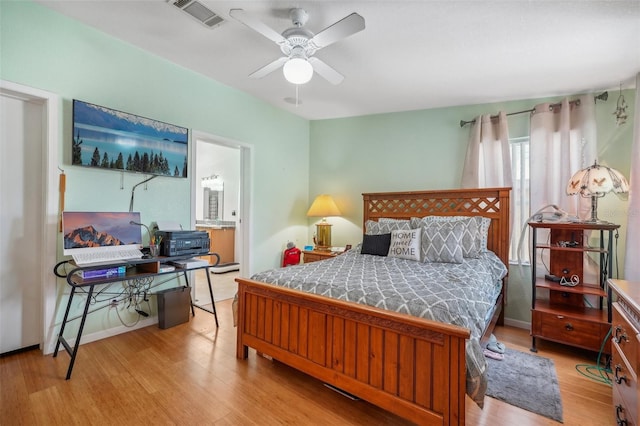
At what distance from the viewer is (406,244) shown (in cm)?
286

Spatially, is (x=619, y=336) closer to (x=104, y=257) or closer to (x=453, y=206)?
(x=453, y=206)

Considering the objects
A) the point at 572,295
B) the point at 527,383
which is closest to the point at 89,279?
the point at 527,383

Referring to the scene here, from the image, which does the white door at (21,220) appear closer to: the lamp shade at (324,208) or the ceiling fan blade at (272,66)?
the ceiling fan blade at (272,66)

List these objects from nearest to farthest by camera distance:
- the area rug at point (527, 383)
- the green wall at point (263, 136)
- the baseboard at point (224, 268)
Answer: the area rug at point (527, 383), the green wall at point (263, 136), the baseboard at point (224, 268)

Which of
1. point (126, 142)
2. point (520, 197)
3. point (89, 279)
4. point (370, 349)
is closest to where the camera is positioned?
point (370, 349)

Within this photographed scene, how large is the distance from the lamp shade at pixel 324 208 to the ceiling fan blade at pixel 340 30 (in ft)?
8.06

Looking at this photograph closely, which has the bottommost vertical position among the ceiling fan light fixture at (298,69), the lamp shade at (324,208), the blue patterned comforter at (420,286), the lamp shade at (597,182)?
the blue patterned comforter at (420,286)

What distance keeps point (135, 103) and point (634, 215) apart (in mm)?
4692

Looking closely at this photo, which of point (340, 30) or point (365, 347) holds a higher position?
point (340, 30)

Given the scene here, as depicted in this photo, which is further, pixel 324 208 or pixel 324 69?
pixel 324 208

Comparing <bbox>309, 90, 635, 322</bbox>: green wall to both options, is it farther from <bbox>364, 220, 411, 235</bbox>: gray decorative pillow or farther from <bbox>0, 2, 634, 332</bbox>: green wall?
<bbox>364, 220, 411, 235</bbox>: gray decorative pillow

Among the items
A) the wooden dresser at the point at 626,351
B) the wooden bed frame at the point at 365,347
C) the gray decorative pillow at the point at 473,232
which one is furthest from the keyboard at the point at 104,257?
the wooden dresser at the point at 626,351

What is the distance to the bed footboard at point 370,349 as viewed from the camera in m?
1.37

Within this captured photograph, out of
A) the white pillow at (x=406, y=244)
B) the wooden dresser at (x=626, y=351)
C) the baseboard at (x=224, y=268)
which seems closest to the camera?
the wooden dresser at (x=626, y=351)
